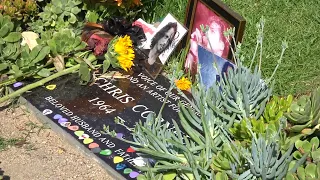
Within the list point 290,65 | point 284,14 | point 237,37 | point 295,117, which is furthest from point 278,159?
point 284,14

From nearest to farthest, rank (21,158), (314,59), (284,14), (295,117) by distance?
(295,117), (21,158), (314,59), (284,14)

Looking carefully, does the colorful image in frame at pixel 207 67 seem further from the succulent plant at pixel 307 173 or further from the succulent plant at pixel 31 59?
the succulent plant at pixel 307 173

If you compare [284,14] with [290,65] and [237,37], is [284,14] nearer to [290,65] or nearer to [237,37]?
[290,65]

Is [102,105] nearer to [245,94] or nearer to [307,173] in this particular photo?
[245,94]

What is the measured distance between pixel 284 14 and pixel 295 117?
7.07 feet

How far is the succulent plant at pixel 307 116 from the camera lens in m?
2.17

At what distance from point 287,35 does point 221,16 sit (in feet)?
2.32

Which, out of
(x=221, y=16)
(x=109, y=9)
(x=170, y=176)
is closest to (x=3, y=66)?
(x=109, y=9)

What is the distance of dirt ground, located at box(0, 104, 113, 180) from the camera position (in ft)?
9.86

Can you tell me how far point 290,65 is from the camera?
3793 millimetres

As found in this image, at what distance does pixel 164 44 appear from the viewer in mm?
3809

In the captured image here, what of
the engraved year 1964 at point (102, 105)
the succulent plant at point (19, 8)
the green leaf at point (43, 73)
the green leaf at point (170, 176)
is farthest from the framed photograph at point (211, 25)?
the green leaf at point (170, 176)

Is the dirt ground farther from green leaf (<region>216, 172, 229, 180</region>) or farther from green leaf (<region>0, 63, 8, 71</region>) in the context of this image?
green leaf (<region>216, 172, 229, 180</region>)

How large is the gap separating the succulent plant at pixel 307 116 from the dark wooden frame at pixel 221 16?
0.83m
